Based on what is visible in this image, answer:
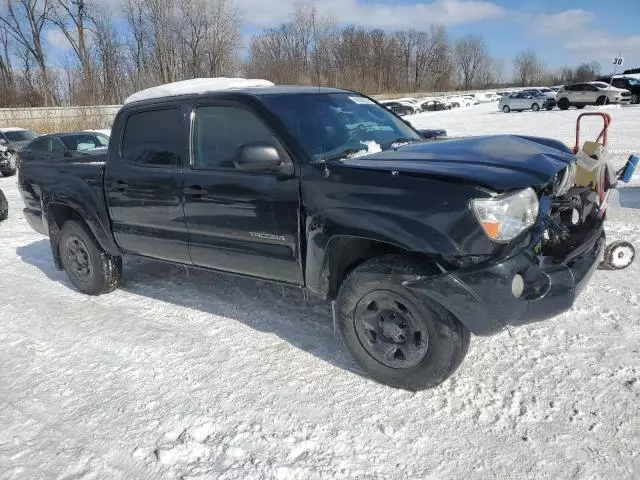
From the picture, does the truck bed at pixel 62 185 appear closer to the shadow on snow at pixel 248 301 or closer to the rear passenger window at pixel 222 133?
the shadow on snow at pixel 248 301

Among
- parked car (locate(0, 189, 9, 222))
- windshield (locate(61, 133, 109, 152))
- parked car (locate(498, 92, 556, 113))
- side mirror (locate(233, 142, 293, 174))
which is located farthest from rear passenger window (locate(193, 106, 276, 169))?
parked car (locate(498, 92, 556, 113))

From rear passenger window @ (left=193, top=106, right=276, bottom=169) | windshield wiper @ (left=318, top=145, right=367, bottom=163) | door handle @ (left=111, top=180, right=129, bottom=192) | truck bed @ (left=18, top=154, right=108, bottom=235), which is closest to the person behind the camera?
windshield wiper @ (left=318, top=145, right=367, bottom=163)

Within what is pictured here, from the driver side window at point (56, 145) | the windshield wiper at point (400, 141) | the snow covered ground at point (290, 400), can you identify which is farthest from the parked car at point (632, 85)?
the windshield wiper at point (400, 141)

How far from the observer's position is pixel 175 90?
4625mm

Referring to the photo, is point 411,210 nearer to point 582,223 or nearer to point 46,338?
point 582,223

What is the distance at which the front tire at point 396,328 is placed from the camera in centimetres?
293

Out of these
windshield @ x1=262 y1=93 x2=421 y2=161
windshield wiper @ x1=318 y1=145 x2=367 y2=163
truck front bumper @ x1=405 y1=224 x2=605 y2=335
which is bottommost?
truck front bumper @ x1=405 y1=224 x2=605 y2=335

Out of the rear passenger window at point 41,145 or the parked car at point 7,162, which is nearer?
the rear passenger window at point 41,145

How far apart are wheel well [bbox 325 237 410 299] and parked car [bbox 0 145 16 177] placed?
52.1 feet

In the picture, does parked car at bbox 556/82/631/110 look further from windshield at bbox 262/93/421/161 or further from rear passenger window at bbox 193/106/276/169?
rear passenger window at bbox 193/106/276/169

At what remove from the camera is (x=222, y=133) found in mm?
3842

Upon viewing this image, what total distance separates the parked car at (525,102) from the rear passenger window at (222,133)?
3613cm

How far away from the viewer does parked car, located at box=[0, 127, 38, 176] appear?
1570 cm

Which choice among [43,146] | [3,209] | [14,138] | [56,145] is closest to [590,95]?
[56,145]
